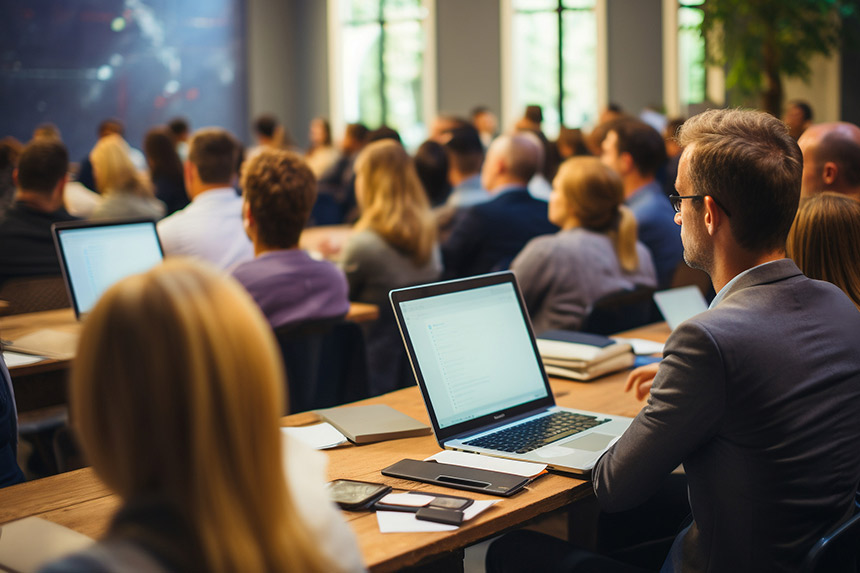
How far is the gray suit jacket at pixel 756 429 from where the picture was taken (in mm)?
1524

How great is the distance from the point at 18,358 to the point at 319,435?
4.47ft

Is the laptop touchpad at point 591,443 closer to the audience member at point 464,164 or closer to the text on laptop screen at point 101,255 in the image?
the text on laptop screen at point 101,255

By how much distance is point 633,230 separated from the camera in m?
3.66

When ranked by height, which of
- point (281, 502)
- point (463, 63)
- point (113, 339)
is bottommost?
point (281, 502)

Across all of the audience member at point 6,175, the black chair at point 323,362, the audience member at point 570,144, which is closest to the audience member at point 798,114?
the audience member at point 570,144

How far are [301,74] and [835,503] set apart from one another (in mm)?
14295

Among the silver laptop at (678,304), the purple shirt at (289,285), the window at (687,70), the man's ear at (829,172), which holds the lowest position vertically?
the silver laptop at (678,304)

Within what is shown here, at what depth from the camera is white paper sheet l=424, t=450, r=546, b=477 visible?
5.94ft

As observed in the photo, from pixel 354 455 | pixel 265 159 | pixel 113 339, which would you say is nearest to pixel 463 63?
pixel 265 159

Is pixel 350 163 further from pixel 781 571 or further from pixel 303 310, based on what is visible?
pixel 781 571

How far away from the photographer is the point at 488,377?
2129 mm

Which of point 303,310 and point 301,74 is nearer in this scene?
point 303,310

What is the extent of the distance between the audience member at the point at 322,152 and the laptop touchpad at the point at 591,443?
21.9ft

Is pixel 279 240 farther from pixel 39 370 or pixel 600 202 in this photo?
pixel 600 202
